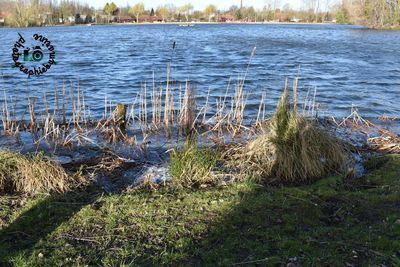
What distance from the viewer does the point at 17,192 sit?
22.0 feet

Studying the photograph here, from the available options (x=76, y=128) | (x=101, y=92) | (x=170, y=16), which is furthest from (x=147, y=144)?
(x=170, y=16)

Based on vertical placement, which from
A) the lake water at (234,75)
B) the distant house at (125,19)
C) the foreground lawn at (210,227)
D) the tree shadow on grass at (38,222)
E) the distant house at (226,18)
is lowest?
the lake water at (234,75)

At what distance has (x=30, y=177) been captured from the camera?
6.79 metres

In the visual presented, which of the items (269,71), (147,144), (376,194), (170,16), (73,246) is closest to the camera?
(73,246)

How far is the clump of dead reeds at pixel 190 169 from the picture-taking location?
7213 millimetres

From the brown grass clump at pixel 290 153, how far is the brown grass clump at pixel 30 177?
315 centimetres

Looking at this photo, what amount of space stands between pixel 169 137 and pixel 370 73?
1684 cm

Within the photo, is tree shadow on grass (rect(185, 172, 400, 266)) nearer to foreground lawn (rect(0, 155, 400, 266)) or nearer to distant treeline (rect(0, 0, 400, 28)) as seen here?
foreground lawn (rect(0, 155, 400, 266))

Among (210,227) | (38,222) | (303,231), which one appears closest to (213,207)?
(210,227)

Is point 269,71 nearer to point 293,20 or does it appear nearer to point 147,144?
point 147,144

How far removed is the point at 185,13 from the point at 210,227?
168 meters

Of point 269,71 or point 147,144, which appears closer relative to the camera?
point 147,144

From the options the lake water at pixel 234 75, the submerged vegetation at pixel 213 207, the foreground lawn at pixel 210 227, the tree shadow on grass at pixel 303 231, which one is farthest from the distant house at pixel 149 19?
the tree shadow on grass at pixel 303 231

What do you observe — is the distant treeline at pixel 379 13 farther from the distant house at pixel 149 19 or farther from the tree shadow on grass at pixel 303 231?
the distant house at pixel 149 19
